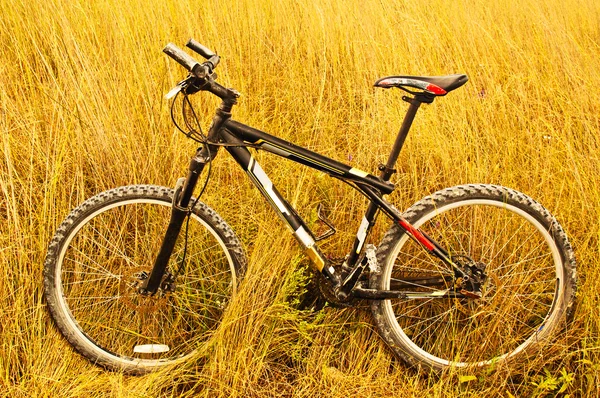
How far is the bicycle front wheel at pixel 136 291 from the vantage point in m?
2.49

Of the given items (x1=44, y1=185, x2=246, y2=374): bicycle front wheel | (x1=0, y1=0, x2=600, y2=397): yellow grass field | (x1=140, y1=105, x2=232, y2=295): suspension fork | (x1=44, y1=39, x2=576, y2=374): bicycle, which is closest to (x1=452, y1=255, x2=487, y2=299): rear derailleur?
(x1=44, y1=39, x2=576, y2=374): bicycle

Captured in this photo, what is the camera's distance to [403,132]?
222 cm

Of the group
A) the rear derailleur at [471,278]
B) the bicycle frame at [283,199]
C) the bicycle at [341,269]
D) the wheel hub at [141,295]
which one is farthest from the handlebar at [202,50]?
the rear derailleur at [471,278]

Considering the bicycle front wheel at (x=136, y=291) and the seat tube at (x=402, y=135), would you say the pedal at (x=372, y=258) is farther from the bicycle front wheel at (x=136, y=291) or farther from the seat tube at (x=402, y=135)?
the bicycle front wheel at (x=136, y=291)

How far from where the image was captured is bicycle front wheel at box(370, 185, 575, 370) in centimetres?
237

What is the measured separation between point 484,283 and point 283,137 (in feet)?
4.43

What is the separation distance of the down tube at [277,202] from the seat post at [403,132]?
41cm

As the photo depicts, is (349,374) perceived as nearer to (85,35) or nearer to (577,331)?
(577,331)

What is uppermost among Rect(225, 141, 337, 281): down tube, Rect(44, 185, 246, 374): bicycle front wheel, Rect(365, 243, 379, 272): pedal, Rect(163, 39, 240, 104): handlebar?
Rect(163, 39, 240, 104): handlebar

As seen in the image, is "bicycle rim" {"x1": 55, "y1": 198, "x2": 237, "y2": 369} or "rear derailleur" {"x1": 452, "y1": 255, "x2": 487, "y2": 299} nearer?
"rear derailleur" {"x1": 452, "y1": 255, "x2": 487, "y2": 299}

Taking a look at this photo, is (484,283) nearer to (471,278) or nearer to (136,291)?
(471,278)

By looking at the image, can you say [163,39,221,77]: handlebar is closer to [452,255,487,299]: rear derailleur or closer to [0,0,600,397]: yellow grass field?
[0,0,600,397]: yellow grass field


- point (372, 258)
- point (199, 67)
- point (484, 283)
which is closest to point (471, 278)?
point (484, 283)

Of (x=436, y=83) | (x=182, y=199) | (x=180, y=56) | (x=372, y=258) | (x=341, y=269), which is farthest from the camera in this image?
(x=341, y=269)
